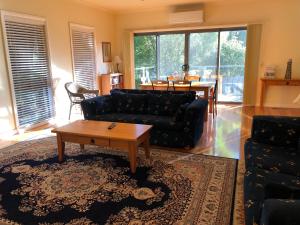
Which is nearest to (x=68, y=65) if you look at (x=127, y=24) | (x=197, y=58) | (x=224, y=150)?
(x=127, y=24)

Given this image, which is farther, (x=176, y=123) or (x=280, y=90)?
(x=280, y=90)

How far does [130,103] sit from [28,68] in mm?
2121

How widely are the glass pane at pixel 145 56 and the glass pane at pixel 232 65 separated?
2.01 m

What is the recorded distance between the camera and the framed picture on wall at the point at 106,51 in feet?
22.8

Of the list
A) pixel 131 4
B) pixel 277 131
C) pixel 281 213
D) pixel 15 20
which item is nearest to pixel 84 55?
pixel 131 4

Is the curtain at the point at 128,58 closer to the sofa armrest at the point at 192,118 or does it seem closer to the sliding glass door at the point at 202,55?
the sliding glass door at the point at 202,55

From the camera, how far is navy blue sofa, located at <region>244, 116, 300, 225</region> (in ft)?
3.74

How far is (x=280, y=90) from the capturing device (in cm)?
620

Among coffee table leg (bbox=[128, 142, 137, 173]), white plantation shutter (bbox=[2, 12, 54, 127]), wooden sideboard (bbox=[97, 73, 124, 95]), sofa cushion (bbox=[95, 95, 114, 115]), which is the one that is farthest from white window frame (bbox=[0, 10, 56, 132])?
coffee table leg (bbox=[128, 142, 137, 173])

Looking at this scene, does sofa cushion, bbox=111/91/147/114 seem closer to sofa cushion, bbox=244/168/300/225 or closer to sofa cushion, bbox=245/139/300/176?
sofa cushion, bbox=245/139/300/176

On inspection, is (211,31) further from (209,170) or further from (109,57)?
(209,170)

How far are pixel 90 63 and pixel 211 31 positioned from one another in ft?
11.1

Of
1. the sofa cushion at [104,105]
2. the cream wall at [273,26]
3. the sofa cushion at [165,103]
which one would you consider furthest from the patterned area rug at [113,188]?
the cream wall at [273,26]

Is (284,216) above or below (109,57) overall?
below
